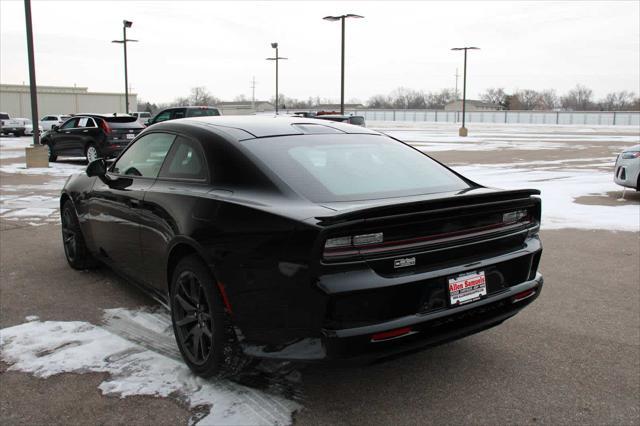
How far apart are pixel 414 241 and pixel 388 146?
1.47m

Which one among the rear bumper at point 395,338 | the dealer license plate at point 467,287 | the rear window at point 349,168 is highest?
the rear window at point 349,168

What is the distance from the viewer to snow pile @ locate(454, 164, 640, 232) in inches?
330

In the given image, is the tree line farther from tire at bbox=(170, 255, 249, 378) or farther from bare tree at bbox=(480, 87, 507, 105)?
tire at bbox=(170, 255, 249, 378)

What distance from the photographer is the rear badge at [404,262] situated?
9.34 feet

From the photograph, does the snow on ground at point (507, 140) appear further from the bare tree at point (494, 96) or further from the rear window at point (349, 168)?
the bare tree at point (494, 96)

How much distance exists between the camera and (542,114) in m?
84.3

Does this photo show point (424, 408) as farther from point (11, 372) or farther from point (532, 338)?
point (11, 372)

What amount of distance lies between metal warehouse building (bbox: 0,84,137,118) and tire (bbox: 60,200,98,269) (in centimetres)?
7592

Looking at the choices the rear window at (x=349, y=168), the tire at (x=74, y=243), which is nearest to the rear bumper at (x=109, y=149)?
the tire at (x=74, y=243)

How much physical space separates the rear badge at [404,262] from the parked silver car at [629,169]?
Result: 8942mm

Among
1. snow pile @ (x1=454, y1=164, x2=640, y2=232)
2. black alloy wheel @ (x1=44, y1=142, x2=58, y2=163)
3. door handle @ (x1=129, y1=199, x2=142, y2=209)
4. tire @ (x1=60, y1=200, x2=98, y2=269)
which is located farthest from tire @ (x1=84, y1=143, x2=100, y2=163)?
door handle @ (x1=129, y1=199, x2=142, y2=209)

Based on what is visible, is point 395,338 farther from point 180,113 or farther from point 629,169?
point 180,113

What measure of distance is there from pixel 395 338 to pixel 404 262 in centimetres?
37

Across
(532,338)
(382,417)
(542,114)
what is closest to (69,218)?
(382,417)
